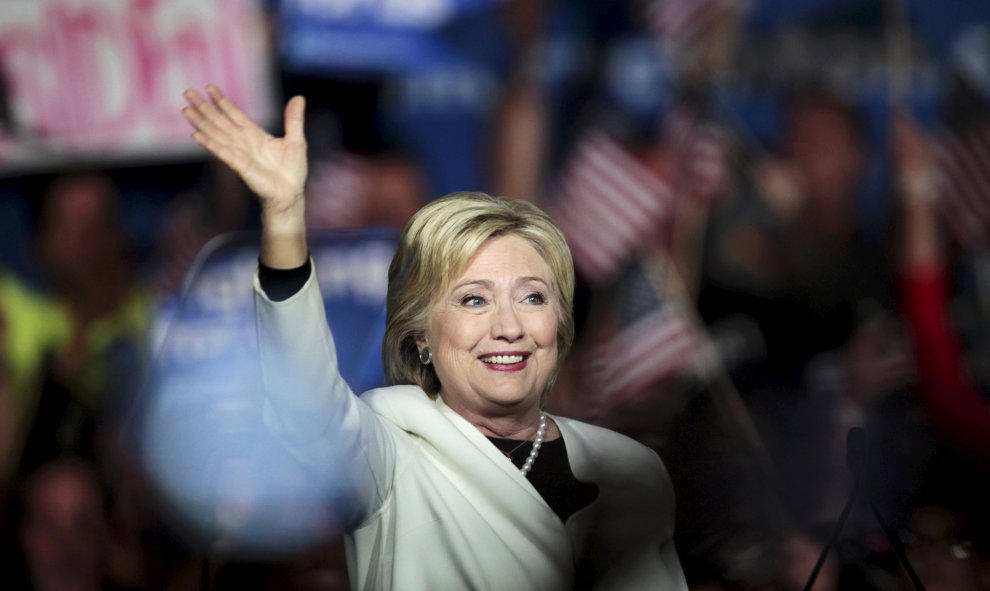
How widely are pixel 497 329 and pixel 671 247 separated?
3177 millimetres

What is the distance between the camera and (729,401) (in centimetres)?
471

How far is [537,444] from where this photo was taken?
188 centimetres

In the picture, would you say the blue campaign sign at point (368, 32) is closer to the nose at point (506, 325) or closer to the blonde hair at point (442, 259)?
the blonde hair at point (442, 259)

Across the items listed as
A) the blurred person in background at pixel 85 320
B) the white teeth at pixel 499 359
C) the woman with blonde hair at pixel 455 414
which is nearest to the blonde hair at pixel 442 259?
the woman with blonde hair at pixel 455 414

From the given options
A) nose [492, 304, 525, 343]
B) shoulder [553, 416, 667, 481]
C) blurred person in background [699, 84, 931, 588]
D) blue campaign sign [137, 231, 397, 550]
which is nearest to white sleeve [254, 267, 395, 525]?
nose [492, 304, 525, 343]

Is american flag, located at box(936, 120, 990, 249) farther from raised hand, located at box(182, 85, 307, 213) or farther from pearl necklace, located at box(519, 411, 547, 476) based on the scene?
raised hand, located at box(182, 85, 307, 213)

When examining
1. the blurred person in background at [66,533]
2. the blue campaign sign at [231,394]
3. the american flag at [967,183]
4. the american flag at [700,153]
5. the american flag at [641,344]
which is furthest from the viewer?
the american flag at [967,183]

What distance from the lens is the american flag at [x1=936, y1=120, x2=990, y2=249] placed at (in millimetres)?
5055

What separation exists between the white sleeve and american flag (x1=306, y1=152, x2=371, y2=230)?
3049mm

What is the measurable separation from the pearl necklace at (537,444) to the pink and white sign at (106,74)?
299cm

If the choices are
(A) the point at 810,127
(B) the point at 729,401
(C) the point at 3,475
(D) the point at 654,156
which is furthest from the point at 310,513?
(A) the point at 810,127

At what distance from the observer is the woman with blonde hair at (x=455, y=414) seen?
167cm

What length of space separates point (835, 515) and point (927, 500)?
1.08 ft

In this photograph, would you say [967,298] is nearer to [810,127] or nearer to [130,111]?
[810,127]
